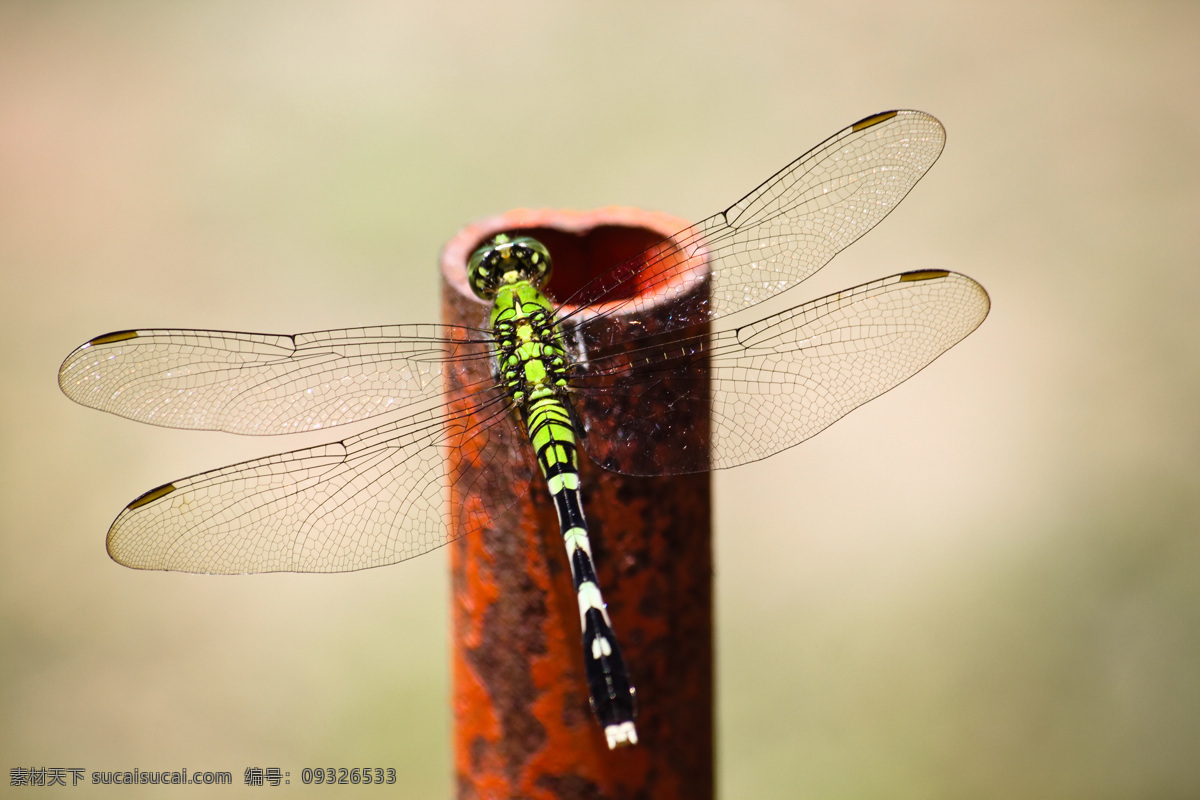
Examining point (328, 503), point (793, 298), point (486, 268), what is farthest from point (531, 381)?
point (793, 298)

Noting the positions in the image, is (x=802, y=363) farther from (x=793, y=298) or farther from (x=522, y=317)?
(x=793, y=298)

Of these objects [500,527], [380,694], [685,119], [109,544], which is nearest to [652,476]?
[500,527]

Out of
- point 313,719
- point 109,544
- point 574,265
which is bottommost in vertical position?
point 313,719

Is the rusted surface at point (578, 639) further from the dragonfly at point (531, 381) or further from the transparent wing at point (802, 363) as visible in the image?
the transparent wing at point (802, 363)

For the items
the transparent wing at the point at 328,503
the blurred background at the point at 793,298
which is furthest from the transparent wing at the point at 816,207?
the blurred background at the point at 793,298

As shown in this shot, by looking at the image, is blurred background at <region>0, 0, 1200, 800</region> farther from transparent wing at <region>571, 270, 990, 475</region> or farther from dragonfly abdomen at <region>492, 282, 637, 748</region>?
dragonfly abdomen at <region>492, 282, 637, 748</region>

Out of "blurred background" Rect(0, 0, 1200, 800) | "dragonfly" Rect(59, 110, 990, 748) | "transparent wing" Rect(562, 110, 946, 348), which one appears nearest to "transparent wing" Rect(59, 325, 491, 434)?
"dragonfly" Rect(59, 110, 990, 748)

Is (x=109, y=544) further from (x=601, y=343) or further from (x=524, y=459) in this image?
(x=601, y=343)
